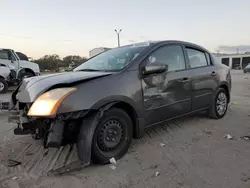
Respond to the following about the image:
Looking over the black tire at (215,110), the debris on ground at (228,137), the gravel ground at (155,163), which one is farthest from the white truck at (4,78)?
the debris on ground at (228,137)

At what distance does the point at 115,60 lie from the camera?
11.1 feet

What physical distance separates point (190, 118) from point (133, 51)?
85.1 inches

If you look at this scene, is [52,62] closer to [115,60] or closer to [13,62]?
[13,62]

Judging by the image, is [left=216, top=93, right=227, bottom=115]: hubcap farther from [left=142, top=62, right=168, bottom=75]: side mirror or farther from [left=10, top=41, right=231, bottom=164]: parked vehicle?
[left=142, top=62, right=168, bottom=75]: side mirror

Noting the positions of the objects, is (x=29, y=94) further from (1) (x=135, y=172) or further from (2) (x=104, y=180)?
(1) (x=135, y=172)

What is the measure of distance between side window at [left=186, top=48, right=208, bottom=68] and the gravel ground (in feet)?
4.01

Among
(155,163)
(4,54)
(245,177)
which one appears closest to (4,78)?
(4,54)

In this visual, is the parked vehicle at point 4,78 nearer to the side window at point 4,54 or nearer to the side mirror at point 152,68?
the side window at point 4,54

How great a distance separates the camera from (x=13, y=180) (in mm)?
2400

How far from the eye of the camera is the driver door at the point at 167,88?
3127 mm

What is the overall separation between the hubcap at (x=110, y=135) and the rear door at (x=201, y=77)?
171cm

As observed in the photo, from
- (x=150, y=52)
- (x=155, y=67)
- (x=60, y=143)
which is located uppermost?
(x=150, y=52)

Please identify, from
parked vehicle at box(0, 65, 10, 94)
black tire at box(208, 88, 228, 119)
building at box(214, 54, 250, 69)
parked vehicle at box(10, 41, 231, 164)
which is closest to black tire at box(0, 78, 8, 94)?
parked vehicle at box(0, 65, 10, 94)

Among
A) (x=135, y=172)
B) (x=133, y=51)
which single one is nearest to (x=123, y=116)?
(x=135, y=172)
